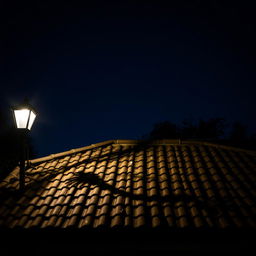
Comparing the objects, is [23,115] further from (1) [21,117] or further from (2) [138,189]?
(2) [138,189]

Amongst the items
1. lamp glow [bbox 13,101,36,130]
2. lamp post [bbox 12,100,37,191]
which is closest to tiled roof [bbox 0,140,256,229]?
lamp post [bbox 12,100,37,191]

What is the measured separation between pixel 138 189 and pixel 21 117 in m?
3.14

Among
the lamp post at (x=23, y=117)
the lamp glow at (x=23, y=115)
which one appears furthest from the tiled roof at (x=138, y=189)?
the lamp glow at (x=23, y=115)

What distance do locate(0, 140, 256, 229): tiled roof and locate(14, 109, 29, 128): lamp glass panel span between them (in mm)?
1714

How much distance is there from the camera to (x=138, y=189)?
4.46m

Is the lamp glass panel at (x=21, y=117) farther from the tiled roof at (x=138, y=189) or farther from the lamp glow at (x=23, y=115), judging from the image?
the tiled roof at (x=138, y=189)

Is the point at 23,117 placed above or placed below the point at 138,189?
above

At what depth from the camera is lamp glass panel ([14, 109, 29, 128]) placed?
438 cm

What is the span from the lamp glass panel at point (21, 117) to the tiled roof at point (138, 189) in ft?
5.62

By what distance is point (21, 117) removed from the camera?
4.39 meters

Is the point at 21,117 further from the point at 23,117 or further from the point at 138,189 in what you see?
the point at 138,189

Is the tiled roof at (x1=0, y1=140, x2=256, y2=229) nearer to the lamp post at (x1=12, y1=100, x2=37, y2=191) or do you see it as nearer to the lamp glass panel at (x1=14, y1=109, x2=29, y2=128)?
the lamp post at (x1=12, y1=100, x2=37, y2=191)

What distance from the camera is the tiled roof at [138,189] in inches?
145

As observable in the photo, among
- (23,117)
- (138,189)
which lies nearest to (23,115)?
(23,117)
